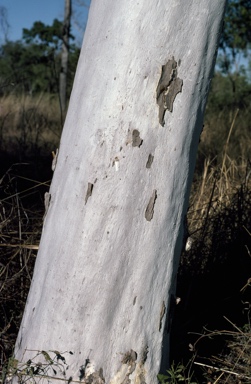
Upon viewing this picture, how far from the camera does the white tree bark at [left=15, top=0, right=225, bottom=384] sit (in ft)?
5.26

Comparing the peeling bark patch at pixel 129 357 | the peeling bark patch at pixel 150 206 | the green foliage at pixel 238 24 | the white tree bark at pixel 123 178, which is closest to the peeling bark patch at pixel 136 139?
the white tree bark at pixel 123 178

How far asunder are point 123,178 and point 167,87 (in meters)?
0.31

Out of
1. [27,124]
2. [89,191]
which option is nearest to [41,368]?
[89,191]

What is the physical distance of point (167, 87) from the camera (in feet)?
5.33

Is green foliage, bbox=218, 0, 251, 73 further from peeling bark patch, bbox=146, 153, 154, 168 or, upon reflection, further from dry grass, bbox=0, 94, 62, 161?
peeling bark patch, bbox=146, 153, 154, 168

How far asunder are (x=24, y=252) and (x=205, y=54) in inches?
49.2

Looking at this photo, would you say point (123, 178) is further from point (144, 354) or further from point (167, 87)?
point (144, 354)

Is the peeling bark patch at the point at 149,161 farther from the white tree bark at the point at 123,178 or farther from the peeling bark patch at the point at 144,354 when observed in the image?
the peeling bark patch at the point at 144,354

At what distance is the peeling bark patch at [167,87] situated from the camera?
1.62 m

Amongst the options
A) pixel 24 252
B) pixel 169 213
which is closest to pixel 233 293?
pixel 24 252

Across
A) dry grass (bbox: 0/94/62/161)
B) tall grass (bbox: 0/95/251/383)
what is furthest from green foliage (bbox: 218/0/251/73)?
tall grass (bbox: 0/95/251/383)

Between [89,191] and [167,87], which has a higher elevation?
[167,87]

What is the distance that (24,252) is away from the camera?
2.42m

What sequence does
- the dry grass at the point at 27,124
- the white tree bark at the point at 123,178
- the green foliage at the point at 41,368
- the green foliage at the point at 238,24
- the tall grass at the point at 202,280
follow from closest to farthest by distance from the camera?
the white tree bark at the point at 123,178, the green foliage at the point at 41,368, the tall grass at the point at 202,280, the dry grass at the point at 27,124, the green foliage at the point at 238,24
